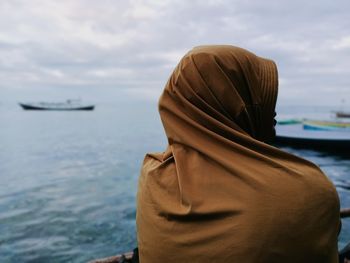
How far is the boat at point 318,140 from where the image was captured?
62.4 feet

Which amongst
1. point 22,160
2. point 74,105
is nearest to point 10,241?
point 22,160

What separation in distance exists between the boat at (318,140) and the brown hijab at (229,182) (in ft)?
61.7

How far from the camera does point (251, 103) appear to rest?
1.42 meters

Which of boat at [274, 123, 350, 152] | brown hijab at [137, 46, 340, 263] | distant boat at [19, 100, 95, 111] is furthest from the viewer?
distant boat at [19, 100, 95, 111]

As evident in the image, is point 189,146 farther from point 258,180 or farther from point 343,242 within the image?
point 343,242

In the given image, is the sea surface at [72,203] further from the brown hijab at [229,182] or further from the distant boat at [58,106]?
the distant boat at [58,106]

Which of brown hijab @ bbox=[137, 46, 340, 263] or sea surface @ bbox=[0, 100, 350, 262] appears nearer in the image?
brown hijab @ bbox=[137, 46, 340, 263]

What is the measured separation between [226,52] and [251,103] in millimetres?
211

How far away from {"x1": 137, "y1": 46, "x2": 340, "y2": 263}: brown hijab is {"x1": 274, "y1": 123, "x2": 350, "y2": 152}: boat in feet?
61.7

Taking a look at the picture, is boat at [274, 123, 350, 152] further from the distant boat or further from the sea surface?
the distant boat

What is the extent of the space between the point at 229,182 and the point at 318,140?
19893mm

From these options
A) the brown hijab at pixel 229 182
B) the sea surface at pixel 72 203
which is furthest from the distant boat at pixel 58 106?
Answer: the brown hijab at pixel 229 182

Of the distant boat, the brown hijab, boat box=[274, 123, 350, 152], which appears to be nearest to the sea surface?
boat box=[274, 123, 350, 152]

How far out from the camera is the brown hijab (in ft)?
4.13
